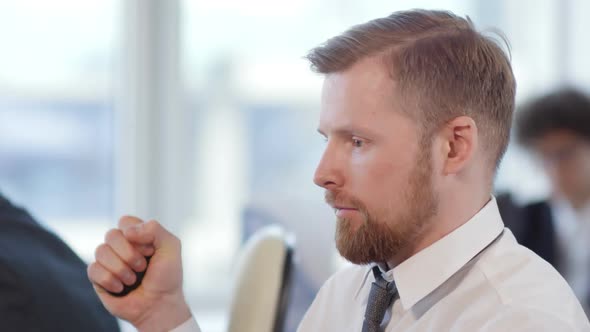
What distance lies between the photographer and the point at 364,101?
1214mm

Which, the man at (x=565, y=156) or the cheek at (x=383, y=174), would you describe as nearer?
the cheek at (x=383, y=174)

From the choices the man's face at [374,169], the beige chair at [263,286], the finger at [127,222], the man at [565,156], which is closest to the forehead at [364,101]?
the man's face at [374,169]

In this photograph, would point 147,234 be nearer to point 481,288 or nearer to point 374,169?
point 374,169

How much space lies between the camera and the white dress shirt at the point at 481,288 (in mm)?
1089

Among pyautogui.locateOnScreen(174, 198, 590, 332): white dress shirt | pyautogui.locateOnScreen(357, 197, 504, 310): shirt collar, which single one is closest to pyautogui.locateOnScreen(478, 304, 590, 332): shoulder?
pyautogui.locateOnScreen(174, 198, 590, 332): white dress shirt

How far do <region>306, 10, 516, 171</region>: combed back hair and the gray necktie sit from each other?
226 mm

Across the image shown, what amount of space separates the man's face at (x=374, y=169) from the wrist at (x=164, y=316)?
304 millimetres

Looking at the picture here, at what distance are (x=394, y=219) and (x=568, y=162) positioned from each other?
6.83 ft

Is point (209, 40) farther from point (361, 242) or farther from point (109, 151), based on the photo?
point (361, 242)

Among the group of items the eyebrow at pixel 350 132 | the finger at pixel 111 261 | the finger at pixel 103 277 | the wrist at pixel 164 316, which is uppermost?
the eyebrow at pixel 350 132

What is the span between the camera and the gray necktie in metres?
1.25

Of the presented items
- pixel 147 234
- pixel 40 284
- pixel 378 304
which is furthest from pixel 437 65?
pixel 40 284

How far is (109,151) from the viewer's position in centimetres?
341

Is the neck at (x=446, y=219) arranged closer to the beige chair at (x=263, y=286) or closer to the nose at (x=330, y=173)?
the nose at (x=330, y=173)
